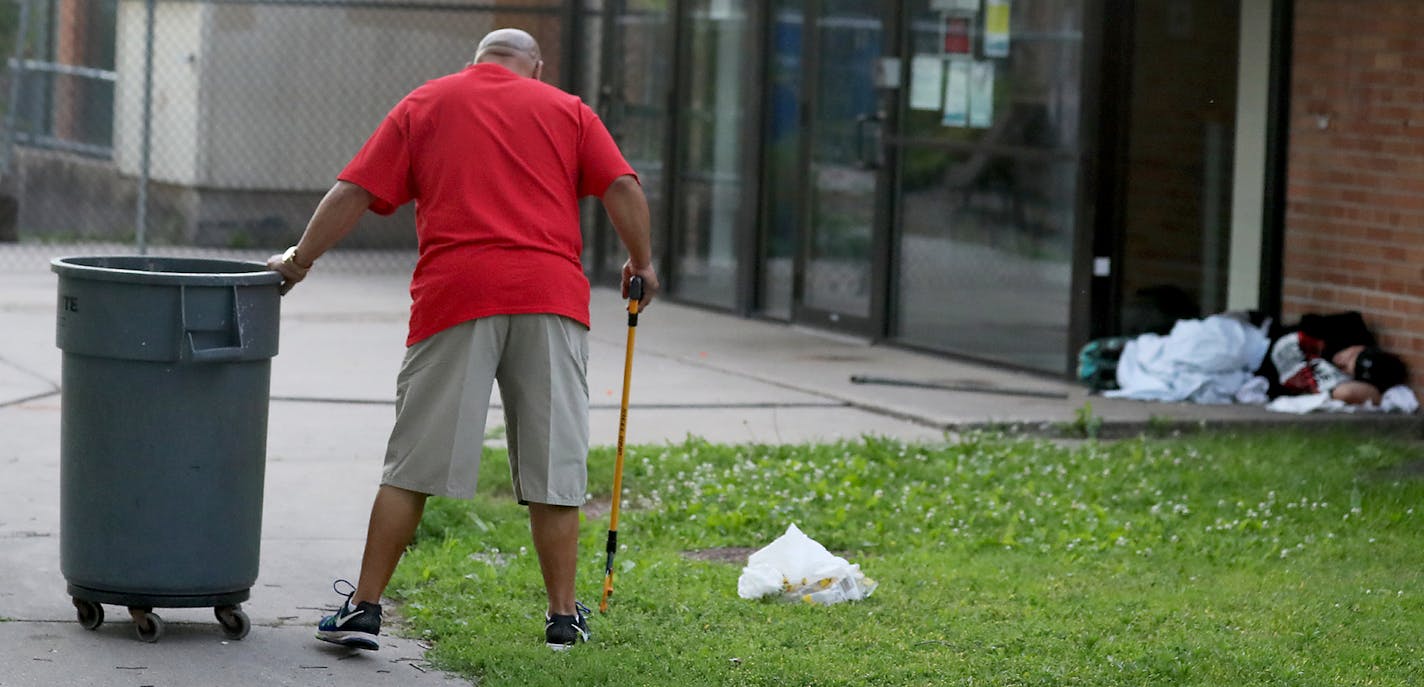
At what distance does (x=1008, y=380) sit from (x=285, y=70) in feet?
26.5

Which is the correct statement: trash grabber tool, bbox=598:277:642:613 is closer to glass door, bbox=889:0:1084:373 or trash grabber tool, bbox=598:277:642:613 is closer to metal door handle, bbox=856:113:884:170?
glass door, bbox=889:0:1084:373

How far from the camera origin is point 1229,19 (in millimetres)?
10641

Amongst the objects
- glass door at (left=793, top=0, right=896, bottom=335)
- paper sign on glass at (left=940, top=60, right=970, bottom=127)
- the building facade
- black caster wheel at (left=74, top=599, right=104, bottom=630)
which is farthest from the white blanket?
black caster wheel at (left=74, top=599, right=104, bottom=630)

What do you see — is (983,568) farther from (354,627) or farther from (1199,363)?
(1199,363)

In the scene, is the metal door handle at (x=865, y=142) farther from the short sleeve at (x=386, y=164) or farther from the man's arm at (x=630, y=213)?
the short sleeve at (x=386, y=164)

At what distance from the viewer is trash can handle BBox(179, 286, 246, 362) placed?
17.0 feet

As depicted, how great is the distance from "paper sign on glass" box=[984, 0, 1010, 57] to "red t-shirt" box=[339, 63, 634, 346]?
6256 mm

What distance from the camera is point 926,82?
11836mm

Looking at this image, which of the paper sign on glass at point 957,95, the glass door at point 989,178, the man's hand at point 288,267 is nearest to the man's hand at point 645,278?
the man's hand at point 288,267

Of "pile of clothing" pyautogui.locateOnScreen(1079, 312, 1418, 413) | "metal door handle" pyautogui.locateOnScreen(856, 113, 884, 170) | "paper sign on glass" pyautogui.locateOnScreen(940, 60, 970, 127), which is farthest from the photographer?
"metal door handle" pyautogui.locateOnScreen(856, 113, 884, 170)

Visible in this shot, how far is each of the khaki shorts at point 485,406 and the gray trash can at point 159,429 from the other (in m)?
0.42

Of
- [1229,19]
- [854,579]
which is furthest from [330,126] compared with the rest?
[854,579]

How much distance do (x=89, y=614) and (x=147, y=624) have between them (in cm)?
21

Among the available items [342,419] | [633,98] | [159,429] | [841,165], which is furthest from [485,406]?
[633,98]
